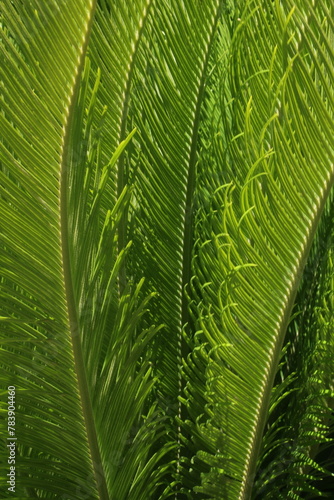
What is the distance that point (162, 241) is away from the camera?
4.90 ft

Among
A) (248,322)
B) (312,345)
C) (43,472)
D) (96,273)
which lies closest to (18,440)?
(43,472)

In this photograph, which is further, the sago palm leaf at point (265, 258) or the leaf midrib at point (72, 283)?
the sago palm leaf at point (265, 258)

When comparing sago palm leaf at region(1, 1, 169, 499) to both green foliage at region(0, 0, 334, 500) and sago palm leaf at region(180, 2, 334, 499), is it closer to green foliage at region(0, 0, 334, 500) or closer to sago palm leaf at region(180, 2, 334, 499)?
green foliage at region(0, 0, 334, 500)

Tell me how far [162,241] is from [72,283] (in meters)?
0.43

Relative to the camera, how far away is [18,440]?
3.96ft

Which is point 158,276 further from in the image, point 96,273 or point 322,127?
point 322,127

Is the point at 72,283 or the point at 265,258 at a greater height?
the point at 72,283

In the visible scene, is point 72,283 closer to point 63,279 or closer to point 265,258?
point 63,279

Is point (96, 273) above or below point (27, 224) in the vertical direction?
below

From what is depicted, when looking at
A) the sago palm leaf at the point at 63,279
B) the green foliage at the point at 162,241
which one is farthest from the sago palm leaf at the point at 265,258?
the sago palm leaf at the point at 63,279

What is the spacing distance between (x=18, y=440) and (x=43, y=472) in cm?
9

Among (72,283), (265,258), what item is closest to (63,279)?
(72,283)

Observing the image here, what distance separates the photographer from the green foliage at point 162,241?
1.02 m

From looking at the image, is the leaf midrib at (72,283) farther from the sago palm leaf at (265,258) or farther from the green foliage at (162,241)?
the sago palm leaf at (265,258)
